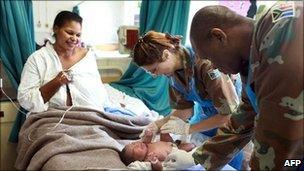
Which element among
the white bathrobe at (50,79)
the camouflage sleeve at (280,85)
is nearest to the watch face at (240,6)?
the white bathrobe at (50,79)

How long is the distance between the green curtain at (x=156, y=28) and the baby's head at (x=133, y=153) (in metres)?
1.36

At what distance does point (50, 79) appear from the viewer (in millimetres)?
2348

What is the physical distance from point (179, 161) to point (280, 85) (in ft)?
2.73

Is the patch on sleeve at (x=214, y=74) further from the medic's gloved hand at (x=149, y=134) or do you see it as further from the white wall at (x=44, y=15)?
the white wall at (x=44, y=15)

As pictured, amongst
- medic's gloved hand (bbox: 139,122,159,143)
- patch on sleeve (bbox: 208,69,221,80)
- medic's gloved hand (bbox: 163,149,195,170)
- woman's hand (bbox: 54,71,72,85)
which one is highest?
patch on sleeve (bbox: 208,69,221,80)

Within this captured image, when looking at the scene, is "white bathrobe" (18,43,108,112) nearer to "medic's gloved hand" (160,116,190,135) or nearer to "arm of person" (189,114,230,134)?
"medic's gloved hand" (160,116,190,135)

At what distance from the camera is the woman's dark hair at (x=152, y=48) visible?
167 centimetres

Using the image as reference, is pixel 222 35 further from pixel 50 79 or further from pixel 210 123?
pixel 50 79

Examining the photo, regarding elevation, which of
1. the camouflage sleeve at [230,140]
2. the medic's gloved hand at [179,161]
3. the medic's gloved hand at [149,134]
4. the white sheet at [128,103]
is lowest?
the white sheet at [128,103]

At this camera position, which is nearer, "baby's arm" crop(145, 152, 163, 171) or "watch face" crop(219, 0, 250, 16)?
"baby's arm" crop(145, 152, 163, 171)

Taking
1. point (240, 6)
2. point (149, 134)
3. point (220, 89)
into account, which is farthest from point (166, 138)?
point (240, 6)

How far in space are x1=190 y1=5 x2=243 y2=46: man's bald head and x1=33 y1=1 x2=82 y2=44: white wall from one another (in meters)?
2.35

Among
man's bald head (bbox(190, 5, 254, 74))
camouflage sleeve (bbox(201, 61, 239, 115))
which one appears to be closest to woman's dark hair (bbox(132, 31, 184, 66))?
camouflage sleeve (bbox(201, 61, 239, 115))

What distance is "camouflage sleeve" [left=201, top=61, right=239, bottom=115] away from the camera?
5.20ft
